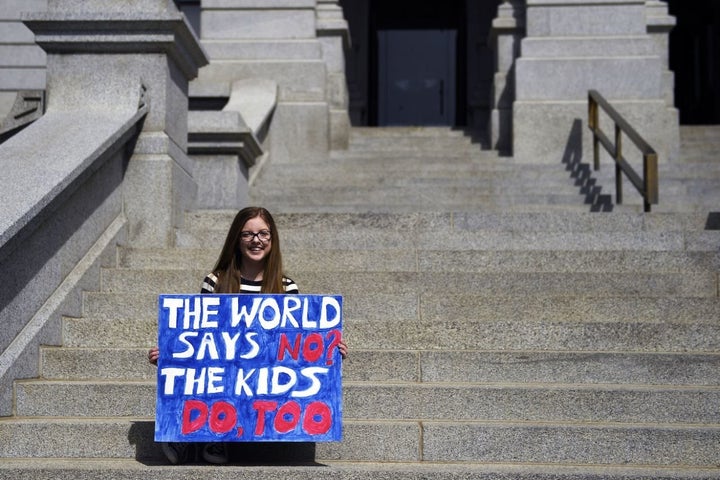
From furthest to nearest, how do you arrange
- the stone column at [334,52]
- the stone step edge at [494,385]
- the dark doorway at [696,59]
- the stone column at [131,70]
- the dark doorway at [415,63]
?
1. the dark doorway at [696,59]
2. the dark doorway at [415,63]
3. the stone column at [334,52]
4. the stone column at [131,70]
5. the stone step edge at [494,385]

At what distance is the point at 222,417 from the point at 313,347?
46cm

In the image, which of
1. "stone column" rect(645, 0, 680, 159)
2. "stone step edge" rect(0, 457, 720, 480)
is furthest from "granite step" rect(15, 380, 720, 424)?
"stone column" rect(645, 0, 680, 159)

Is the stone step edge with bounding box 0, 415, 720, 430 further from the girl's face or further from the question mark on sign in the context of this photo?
the girl's face

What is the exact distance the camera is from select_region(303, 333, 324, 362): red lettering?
4305 millimetres

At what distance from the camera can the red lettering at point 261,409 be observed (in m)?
4.23

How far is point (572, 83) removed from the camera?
12438mm

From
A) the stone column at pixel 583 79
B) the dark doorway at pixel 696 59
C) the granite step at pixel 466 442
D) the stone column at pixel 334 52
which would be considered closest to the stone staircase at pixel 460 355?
the granite step at pixel 466 442

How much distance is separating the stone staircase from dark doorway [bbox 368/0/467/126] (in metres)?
12.7

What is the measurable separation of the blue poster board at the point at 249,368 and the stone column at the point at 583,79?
849 centimetres

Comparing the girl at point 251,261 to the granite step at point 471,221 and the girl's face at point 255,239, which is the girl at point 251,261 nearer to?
the girl's face at point 255,239

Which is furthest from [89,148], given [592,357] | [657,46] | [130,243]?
[657,46]

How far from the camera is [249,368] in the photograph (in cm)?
433

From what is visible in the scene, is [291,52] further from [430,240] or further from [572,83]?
[430,240]

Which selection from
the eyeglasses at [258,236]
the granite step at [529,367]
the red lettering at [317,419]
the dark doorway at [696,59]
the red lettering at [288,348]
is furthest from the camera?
the dark doorway at [696,59]
